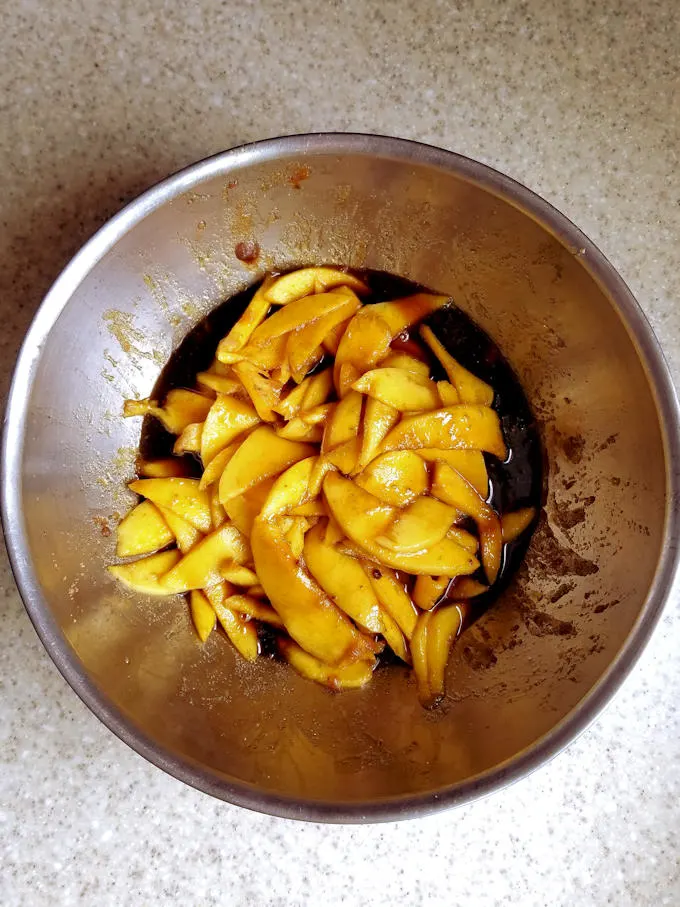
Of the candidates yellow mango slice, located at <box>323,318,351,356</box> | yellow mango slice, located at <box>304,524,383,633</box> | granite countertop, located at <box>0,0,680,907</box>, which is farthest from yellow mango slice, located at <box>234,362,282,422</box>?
granite countertop, located at <box>0,0,680,907</box>

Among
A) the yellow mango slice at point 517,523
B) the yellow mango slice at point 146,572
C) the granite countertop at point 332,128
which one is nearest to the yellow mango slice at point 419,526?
the yellow mango slice at point 517,523

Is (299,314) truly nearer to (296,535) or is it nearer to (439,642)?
(296,535)

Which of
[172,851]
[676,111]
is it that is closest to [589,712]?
[172,851]

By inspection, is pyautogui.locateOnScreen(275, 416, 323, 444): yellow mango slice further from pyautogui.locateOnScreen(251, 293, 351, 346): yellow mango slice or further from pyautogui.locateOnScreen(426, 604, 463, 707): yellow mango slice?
pyautogui.locateOnScreen(426, 604, 463, 707): yellow mango slice

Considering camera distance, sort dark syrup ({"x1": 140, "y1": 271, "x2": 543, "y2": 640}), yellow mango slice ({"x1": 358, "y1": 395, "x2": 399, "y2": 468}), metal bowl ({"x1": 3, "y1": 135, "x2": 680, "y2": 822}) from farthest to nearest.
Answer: dark syrup ({"x1": 140, "y1": 271, "x2": 543, "y2": 640}) < yellow mango slice ({"x1": 358, "y1": 395, "x2": 399, "y2": 468}) < metal bowl ({"x1": 3, "y1": 135, "x2": 680, "y2": 822})

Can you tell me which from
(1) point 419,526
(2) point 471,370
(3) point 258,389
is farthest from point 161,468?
(2) point 471,370

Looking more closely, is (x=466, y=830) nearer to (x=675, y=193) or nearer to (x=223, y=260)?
(x=223, y=260)
